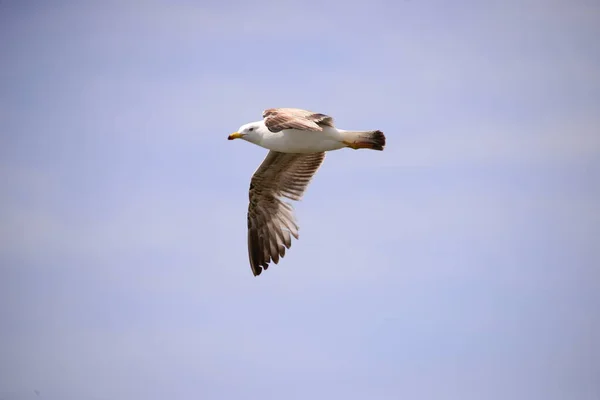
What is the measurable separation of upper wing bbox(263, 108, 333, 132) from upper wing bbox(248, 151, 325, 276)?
7.52ft

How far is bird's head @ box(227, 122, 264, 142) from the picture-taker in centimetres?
1534

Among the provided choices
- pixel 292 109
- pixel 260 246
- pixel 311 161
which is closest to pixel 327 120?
pixel 292 109

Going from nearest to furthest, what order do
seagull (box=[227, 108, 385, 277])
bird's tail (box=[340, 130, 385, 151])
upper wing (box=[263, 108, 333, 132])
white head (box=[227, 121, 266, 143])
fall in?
upper wing (box=[263, 108, 333, 132]) → bird's tail (box=[340, 130, 385, 151]) → white head (box=[227, 121, 266, 143]) → seagull (box=[227, 108, 385, 277])

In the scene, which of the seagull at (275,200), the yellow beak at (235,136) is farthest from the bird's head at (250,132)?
the seagull at (275,200)

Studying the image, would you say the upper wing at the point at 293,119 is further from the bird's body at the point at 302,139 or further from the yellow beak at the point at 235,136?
the yellow beak at the point at 235,136

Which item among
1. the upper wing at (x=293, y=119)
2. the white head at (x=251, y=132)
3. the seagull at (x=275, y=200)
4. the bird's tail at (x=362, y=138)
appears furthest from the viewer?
the seagull at (x=275, y=200)

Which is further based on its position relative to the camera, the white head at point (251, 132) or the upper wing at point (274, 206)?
the upper wing at point (274, 206)

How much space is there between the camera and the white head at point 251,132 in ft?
50.3

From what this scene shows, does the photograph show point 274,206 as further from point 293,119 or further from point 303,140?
point 293,119

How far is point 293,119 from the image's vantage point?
13.7 metres

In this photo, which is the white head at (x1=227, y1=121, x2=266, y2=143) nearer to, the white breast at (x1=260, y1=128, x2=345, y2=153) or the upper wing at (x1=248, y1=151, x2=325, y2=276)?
the white breast at (x1=260, y1=128, x2=345, y2=153)

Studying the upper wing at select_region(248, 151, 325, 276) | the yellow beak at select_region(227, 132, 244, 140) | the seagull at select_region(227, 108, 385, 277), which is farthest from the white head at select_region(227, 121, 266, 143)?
the upper wing at select_region(248, 151, 325, 276)

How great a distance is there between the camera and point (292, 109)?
14773 millimetres

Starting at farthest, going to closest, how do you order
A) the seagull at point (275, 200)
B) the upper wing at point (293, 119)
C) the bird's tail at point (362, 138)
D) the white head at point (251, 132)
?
the seagull at point (275, 200)
the white head at point (251, 132)
the bird's tail at point (362, 138)
the upper wing at point (293, 119)
